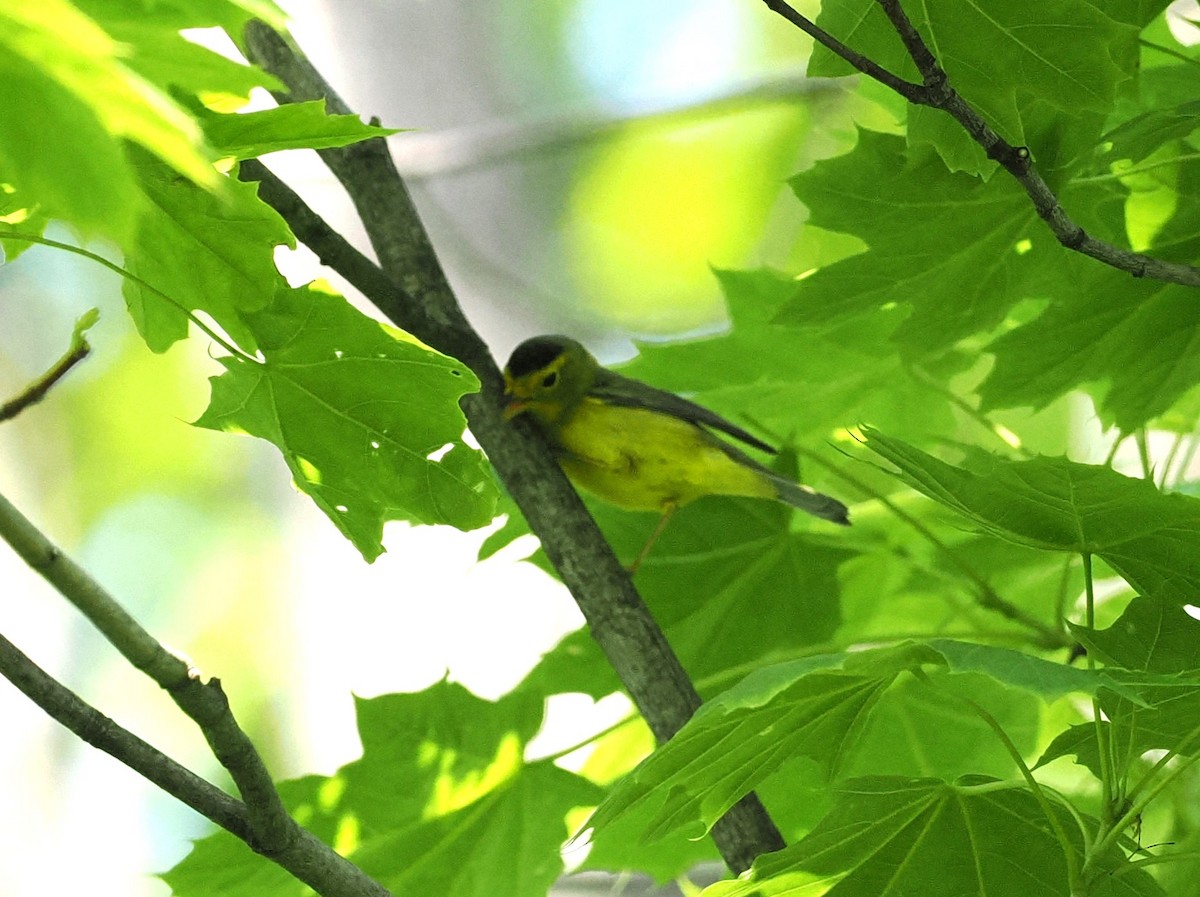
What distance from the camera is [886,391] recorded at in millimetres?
1812

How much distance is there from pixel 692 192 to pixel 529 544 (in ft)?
13.0

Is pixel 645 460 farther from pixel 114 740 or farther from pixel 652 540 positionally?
pixel 114 740

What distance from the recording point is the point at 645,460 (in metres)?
2.23

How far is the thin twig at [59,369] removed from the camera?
1.03 m

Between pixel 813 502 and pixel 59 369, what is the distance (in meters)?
1.17

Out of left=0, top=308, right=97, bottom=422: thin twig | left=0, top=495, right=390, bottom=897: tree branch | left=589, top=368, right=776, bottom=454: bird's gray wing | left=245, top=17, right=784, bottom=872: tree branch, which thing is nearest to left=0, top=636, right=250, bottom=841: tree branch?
left=0, top=495, right=390, bottom=897: tree branch

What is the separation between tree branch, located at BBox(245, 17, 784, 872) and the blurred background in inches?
119

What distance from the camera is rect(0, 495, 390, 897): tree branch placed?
0.87 metres

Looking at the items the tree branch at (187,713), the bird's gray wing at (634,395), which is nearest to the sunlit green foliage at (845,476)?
the tree branch at (187,713)

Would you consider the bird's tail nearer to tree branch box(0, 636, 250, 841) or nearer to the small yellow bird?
Answer: the small yellow bird

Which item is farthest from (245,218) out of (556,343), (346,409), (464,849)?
(556,343)

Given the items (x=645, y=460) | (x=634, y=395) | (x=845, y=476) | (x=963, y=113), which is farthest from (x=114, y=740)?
(x=634, y=395)

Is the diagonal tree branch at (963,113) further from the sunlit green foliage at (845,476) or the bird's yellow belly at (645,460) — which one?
the bird's yellow belly at (645,460)

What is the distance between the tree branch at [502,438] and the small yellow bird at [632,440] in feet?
0.56
